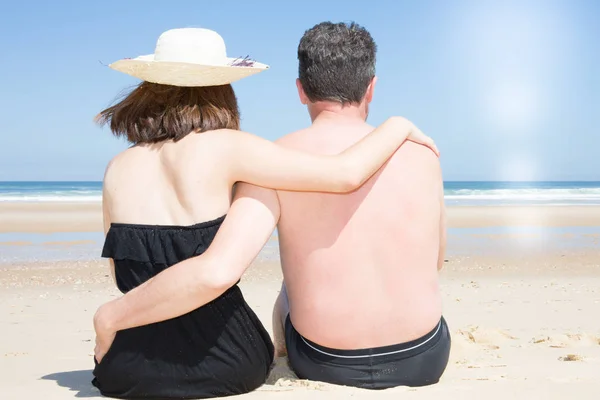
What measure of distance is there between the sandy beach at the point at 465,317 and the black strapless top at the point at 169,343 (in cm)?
22

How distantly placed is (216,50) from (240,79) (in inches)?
6.3

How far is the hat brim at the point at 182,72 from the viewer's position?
9.18 feet

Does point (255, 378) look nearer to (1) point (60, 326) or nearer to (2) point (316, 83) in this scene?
(2) point (316, 83)

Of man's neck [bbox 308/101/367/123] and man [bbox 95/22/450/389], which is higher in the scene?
man's neck [bbox 308/101/367/123]

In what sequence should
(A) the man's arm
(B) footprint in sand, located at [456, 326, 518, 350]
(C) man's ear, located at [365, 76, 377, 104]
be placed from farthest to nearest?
(B) footprint in sand, located at [456, 326, 518, 350], (C) man's ear, located at [365, 76, 377, 104], (A) the man's arm

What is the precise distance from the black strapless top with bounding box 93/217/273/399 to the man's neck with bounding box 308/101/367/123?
0.66 meters

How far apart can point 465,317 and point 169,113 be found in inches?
151

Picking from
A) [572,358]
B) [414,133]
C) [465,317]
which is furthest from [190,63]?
[465,317]

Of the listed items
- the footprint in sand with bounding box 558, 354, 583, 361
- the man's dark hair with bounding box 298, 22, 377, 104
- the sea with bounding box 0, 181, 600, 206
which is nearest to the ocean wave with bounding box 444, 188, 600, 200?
the sea with bounding box 0, 181, 600, 206

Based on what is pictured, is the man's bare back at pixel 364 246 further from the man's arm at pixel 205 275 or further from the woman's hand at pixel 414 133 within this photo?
the man's arm at pixel 205 275

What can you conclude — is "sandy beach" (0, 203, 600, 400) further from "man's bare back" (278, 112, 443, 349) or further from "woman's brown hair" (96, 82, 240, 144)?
"woman's brown hair" (96, 82, 240, 144)

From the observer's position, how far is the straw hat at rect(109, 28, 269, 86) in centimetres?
281

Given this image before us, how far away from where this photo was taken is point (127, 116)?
2.92 meters

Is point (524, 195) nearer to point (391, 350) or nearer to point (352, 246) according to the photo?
point (391, 350)
